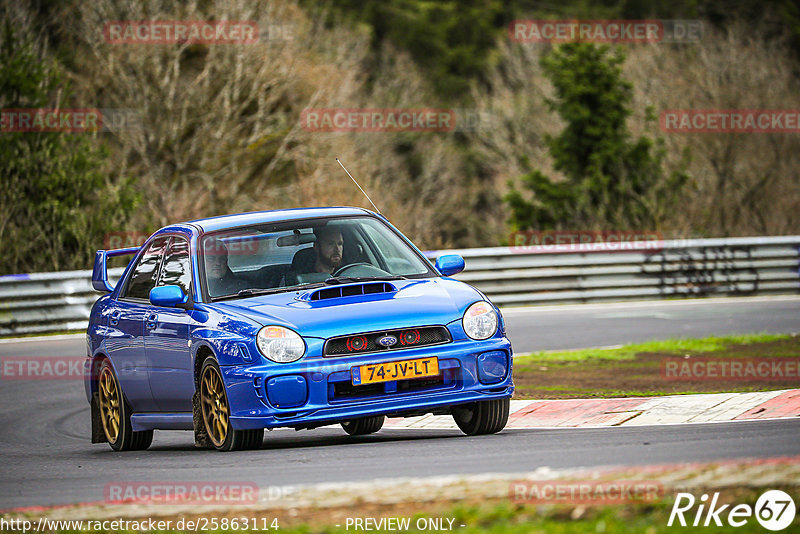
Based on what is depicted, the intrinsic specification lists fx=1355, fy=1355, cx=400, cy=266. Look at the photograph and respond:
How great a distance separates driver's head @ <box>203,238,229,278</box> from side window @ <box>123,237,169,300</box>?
734mm

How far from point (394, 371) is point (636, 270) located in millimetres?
14474

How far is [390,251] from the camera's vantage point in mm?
9766

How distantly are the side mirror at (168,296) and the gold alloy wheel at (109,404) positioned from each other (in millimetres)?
1288

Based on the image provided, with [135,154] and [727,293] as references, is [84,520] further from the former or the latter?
[135,154]

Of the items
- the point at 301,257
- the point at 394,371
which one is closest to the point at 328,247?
the point at 301,257

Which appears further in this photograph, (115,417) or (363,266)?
(115,417)

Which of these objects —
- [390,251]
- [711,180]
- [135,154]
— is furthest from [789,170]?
[390,251]

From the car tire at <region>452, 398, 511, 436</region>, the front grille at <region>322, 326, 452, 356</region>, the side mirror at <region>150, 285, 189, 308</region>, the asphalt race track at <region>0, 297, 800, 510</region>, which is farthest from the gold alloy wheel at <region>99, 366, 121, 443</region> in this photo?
the car tire at <region>452, 398, 511, 436</region>

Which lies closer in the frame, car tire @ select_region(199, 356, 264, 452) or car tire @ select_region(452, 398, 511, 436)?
car tire @ select_region(199, 356, 264, 452)

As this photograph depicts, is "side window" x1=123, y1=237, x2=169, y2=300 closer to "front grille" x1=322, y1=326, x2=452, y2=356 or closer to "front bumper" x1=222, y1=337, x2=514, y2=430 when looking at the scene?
"front bumper" x1=222, y1=337, x2=514, y2=430

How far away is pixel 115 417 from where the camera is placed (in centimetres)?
1023

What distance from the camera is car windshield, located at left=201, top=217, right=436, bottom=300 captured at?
363 inches

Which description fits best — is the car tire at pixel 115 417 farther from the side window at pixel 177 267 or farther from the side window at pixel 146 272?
the side window at pixel 177 267

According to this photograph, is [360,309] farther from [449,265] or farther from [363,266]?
[449,265]
